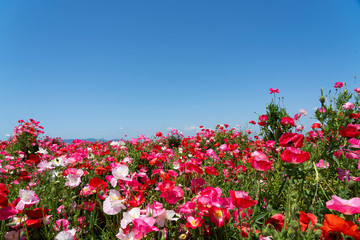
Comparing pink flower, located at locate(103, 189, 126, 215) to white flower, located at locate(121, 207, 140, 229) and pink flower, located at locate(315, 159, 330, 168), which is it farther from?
pink flower, located at locate(315, 159, 330, 168)

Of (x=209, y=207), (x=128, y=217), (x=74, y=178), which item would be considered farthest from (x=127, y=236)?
(x=74, y=178)

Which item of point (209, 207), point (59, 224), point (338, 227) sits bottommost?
point (59, 224)

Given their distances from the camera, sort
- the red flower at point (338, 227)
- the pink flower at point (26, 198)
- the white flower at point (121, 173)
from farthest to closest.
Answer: the white flower at point (121, 173), the pink flower at point (26, 198), the red flower at point (338, 227)

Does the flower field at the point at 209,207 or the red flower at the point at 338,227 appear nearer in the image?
the red flower at the point at 338,227

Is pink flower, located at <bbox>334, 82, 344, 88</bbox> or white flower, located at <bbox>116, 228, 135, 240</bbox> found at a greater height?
pink flower, located at <bbox>334, 82, 344, 88</bbox>

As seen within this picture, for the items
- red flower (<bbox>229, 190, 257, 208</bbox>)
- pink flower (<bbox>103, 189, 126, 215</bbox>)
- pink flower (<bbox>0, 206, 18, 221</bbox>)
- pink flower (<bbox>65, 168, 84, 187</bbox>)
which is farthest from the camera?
pink flower (<bbox>65, 168, 84, 187</bbox>)

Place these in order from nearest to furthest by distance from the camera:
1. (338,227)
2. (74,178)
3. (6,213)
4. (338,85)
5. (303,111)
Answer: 1. (338,227)
2. (6,213)
3. (74,178)
4. (303,111)
5. (338,85)

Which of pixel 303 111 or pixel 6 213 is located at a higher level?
pixel 303 111

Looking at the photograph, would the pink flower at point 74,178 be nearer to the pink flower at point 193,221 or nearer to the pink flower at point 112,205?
the pink flower at point 112,205

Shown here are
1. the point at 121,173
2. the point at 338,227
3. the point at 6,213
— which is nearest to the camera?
the point at 338,227

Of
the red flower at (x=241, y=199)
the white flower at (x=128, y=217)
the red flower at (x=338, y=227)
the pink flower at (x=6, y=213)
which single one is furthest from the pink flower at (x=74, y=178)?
the red flower at (x=338, y=227)

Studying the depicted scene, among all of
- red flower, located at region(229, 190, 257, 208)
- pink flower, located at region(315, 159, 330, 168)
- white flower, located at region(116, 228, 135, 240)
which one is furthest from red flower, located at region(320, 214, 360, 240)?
pink flower, located at region(315, 159, 330, 168)

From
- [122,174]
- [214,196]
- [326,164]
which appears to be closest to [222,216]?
[214,196]

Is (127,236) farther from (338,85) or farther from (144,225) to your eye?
(338,85)
